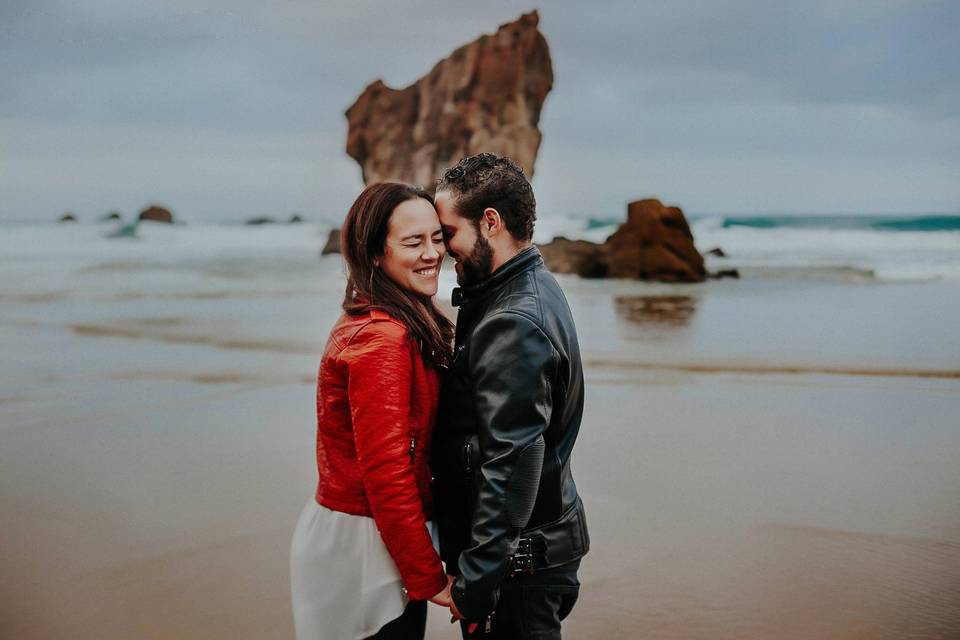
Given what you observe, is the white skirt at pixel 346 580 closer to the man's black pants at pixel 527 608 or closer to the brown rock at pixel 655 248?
the man's black pants at pixel 527 608

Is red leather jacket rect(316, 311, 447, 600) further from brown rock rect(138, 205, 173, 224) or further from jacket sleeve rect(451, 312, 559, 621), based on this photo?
brown rock rect(138, 205, 173, 224)

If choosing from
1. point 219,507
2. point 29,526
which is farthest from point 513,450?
point 29,526

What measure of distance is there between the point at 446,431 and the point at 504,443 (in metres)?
0.31

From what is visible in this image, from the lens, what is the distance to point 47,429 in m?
7.43

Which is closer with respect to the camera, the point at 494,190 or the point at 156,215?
the point at 494,190

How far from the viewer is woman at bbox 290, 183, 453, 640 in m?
2.20

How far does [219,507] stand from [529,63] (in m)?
47.7

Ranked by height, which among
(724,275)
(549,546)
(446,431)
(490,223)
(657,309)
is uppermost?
(490,223)

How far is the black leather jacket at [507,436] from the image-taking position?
215 centimetres

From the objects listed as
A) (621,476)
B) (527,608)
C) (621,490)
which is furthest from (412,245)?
(621,476)

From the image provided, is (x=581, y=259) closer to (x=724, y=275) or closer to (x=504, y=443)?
(x=724, y=275)

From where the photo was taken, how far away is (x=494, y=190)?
92.0 inches

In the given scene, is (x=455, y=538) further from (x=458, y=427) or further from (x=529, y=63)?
(x=529, y=63)

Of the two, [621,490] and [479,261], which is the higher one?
[479,261]
